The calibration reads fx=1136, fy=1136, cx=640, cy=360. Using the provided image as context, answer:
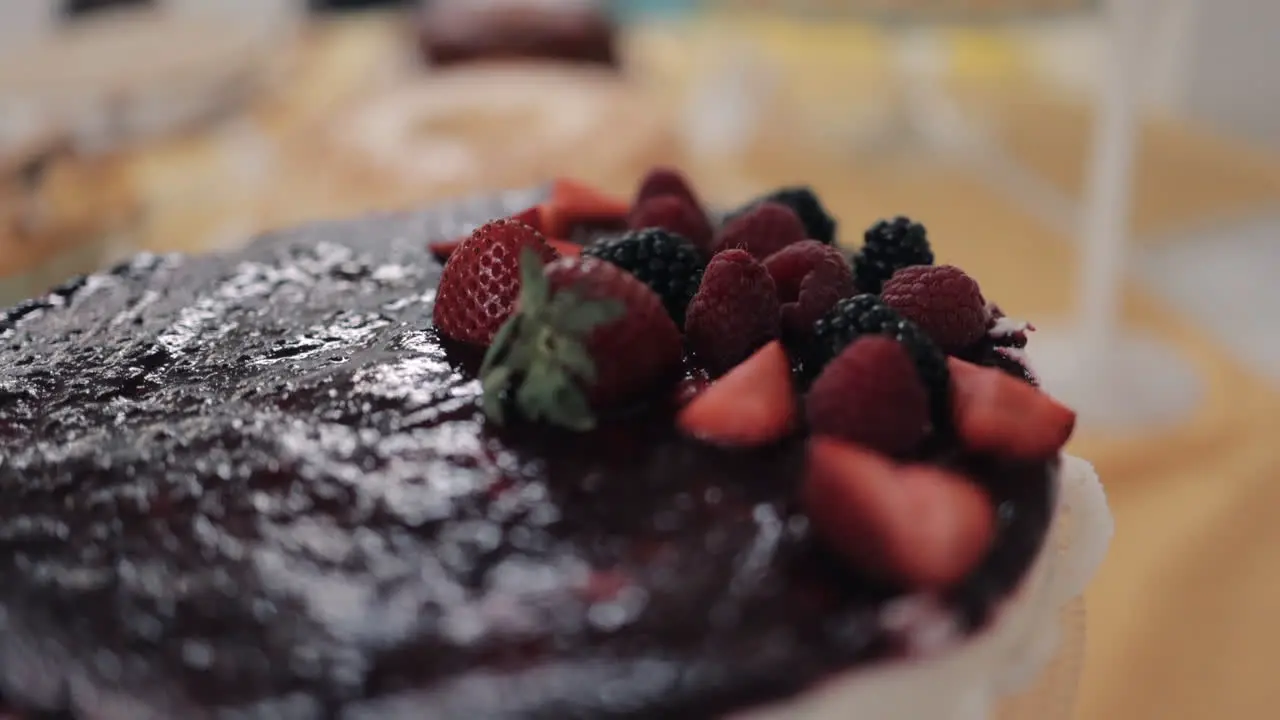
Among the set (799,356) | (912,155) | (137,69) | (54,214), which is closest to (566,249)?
(799,356)

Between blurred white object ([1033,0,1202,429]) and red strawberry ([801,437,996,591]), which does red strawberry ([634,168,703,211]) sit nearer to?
red strawberry ([801,437,996,591])

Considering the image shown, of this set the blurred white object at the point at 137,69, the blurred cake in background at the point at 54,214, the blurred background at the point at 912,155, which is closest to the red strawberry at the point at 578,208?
the blurred background at the point at 912,155

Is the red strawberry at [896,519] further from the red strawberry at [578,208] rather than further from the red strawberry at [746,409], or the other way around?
the red strawberry at [578,208]

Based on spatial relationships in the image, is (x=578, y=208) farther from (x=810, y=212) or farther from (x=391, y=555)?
(x=391, y=555)

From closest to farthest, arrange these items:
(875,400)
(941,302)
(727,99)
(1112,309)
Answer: (875,400), (941,302), (1112,309), (727,99)

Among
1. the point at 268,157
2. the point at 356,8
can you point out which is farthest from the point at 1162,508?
the point at 356,8

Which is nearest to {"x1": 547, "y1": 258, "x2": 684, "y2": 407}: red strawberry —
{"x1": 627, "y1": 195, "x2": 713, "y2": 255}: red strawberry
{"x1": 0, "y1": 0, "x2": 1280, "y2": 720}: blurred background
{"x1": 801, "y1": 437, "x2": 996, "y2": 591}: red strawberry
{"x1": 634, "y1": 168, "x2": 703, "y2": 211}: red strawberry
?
{"x1": 801, "y1": 437, "x2": 996, "y2": 591}: red strawberry

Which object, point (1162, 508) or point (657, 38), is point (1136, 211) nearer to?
point (1162, 508)
